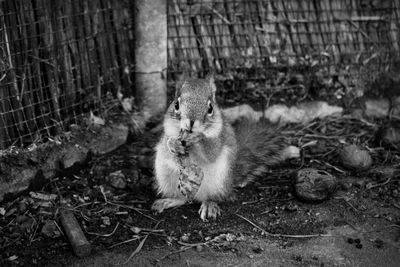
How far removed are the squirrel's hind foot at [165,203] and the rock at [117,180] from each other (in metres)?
0.31

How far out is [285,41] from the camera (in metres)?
4.88

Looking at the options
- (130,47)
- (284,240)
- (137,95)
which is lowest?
(284,240)

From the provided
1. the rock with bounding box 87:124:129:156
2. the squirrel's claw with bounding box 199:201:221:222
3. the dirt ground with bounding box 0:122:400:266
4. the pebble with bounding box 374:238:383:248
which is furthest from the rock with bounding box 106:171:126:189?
the pebble with bounding box 374:238:383:248

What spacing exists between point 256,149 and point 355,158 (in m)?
0.69

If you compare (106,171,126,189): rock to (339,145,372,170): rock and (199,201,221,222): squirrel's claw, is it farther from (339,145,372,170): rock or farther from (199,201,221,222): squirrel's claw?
(339,145,372,170): rock

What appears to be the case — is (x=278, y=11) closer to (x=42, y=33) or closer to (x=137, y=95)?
(x=137, y=95)

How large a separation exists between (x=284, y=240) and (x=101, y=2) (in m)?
2.12

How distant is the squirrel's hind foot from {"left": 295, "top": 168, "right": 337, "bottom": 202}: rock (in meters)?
0.75

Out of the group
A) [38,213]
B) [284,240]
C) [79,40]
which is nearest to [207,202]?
[284,240]

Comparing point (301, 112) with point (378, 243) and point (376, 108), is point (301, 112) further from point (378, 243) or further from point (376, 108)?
point (378, 243)

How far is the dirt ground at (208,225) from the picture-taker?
3.29 metres

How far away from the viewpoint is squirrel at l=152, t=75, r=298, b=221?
3.57 metres

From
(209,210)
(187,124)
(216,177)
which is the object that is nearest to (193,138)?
(187,124)

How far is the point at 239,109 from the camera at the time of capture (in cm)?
480
